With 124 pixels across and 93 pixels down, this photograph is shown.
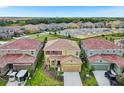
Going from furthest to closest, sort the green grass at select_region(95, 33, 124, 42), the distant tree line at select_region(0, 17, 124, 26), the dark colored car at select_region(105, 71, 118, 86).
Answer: the green grass at select_region(95, 33, 124, 42) < the distant tree line at select_region(0, 17, 124, 26) < the dark colored car at select_region(105, 71, 118, 86)

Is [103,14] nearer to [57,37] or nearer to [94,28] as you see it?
[94,28]

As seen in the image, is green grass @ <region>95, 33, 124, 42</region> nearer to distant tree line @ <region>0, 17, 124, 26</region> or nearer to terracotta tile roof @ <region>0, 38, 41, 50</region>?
distant tree line @ <region>0, 17, 124, 26</region>

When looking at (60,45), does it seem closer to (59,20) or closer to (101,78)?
(59,20)

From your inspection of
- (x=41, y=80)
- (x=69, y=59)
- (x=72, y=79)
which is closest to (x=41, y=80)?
(x=41, y=80)

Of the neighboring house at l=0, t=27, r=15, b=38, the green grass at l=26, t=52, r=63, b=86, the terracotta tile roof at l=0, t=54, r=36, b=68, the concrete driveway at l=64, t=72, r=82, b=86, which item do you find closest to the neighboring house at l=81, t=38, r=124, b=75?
the concrete driveway at l=64, t=72, r=82, b=86

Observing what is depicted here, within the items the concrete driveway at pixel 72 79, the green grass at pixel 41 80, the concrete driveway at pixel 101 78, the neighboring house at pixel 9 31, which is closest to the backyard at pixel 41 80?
the green grass at pixel 41 80
